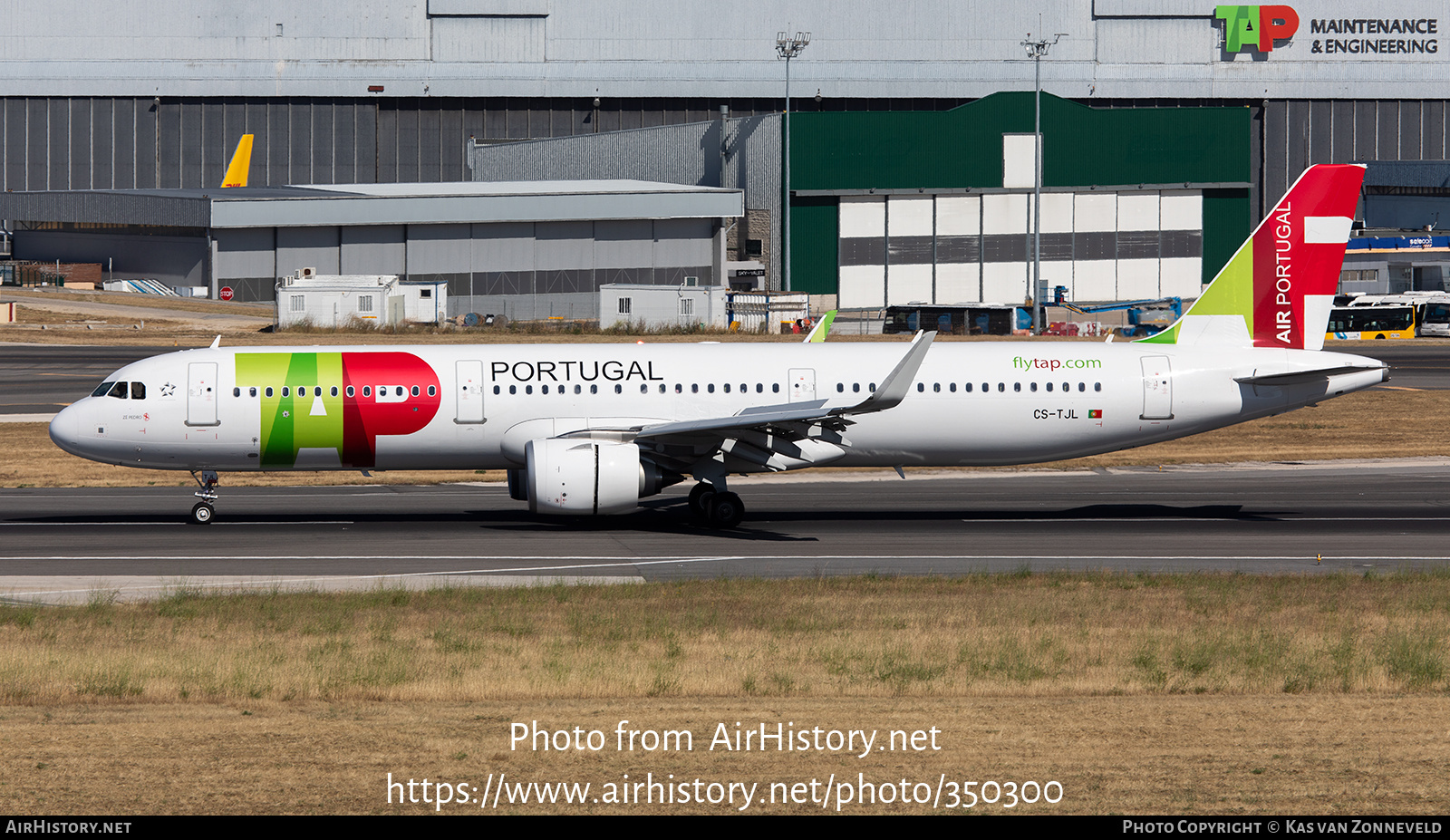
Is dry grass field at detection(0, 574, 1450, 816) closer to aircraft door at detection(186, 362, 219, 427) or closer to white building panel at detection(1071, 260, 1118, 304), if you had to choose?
aircraft door at detection(186, 362, 219, 427)

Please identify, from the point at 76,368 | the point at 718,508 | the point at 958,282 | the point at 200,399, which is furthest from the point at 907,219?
the point at 200,399

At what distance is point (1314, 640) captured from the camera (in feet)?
67.7

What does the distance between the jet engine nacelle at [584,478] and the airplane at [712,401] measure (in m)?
0.04

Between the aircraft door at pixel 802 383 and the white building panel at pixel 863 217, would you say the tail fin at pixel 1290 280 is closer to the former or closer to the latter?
the aircraft door at pixel 802 383

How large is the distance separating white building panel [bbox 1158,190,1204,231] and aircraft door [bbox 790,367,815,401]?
8807 centimetres

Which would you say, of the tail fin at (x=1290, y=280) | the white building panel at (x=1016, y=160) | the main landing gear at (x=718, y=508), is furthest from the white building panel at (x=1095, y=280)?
the main landing gear at (x=718, y=508)

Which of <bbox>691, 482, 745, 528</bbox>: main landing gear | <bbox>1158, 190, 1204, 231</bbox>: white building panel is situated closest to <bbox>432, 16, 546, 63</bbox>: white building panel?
<bbox>1158, 190, 1204, 231</bbox>: white building panel

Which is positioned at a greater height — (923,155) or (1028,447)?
(923,155)

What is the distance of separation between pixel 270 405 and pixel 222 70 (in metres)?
100

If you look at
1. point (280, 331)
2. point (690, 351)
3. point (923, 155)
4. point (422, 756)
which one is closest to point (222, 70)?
point (280, 331)

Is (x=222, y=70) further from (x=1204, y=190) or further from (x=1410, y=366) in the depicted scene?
(x=1410, y=366)

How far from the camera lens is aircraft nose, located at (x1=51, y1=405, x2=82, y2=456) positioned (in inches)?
1254

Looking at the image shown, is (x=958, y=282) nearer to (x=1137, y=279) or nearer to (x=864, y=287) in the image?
(x=864, y=287)

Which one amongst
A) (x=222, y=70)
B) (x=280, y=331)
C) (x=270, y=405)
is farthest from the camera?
(x=222, y=70)
